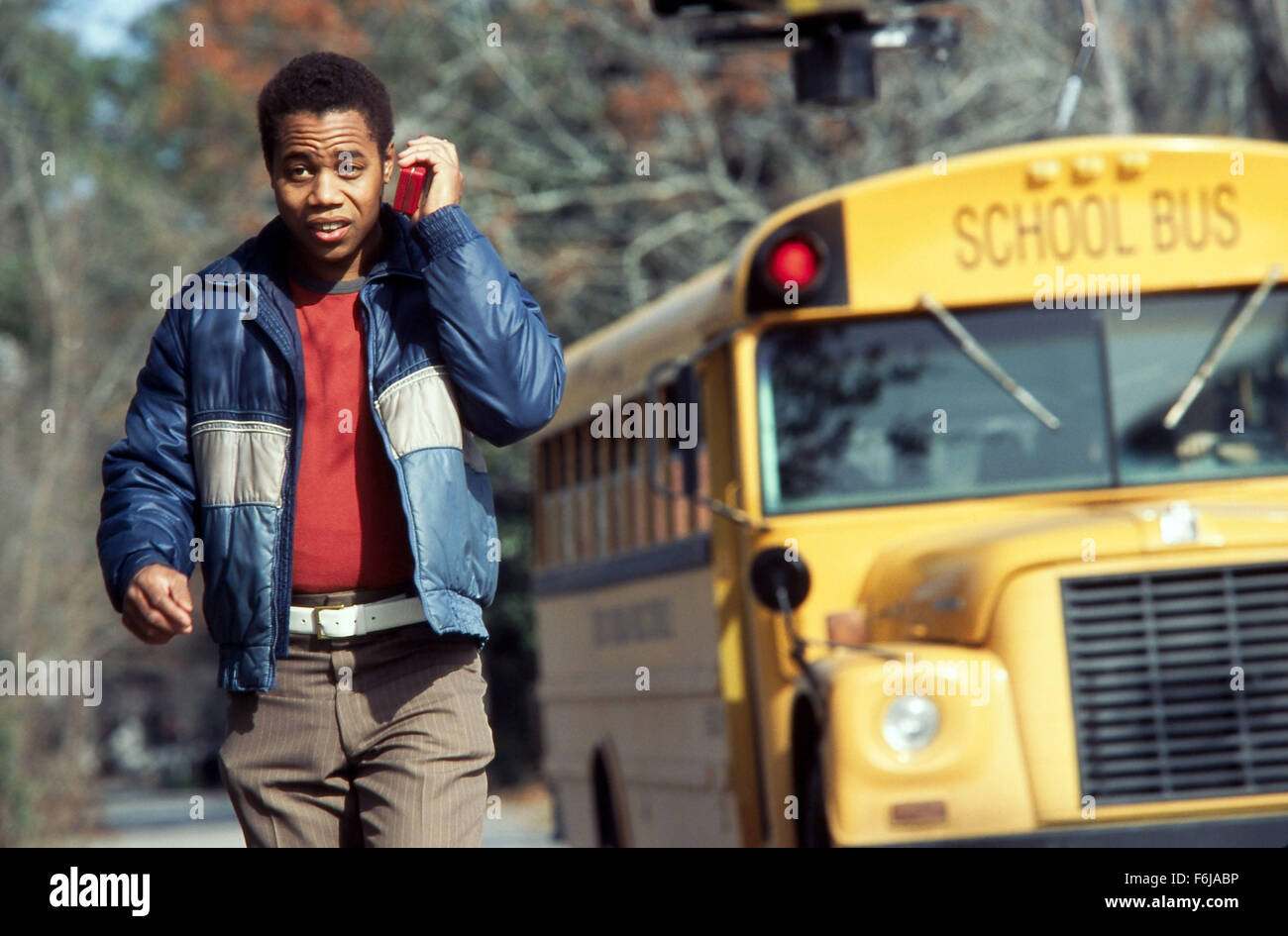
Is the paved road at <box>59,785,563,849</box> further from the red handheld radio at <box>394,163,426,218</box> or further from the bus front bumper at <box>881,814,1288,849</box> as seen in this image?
the red handheld radio at <box>394,163,426,218</box>

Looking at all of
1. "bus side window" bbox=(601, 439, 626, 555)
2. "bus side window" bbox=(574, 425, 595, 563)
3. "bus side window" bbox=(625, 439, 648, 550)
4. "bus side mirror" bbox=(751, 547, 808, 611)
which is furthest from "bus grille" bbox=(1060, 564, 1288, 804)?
"bus side window" bbox=(574, 425, 595, 563)

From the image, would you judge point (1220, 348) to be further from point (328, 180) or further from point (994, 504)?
point (328, 180)

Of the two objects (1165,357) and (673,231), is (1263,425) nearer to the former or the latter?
(1165,357)

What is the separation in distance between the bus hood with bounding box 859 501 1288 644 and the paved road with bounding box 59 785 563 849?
28.4 ft

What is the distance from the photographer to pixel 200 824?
69.5ft

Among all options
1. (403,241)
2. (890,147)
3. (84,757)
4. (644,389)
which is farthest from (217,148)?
(403,241)

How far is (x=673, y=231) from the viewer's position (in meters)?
15.8

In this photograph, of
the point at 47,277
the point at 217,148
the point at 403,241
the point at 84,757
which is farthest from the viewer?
the point at 217,148

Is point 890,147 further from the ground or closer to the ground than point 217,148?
closer to the ground

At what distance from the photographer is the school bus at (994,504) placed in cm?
601

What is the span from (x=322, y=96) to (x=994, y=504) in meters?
3.99

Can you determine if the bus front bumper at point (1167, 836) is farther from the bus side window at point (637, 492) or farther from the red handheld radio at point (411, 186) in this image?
the red handheld radio at point (411, 186)

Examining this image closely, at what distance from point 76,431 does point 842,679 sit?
1520 centimetres

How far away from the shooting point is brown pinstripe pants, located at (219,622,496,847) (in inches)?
128
